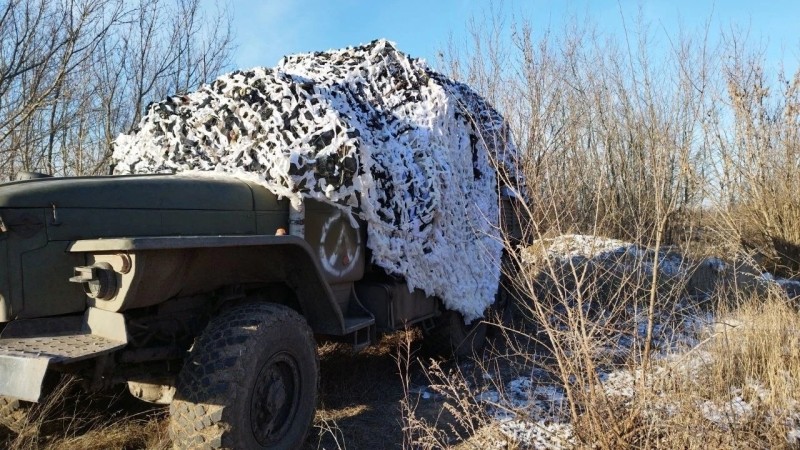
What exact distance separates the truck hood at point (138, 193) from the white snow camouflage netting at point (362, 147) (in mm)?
201

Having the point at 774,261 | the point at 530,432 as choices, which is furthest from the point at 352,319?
the point at 774,261

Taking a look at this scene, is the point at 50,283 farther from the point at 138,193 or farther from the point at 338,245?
the point at 338,245

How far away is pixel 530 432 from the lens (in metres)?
3.58

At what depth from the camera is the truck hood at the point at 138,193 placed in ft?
9.57

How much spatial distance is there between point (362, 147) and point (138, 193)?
1.52m

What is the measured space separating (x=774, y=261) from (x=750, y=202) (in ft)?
3.33

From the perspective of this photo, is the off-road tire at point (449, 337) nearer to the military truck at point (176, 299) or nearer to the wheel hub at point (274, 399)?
the military truck at point (176, 299)

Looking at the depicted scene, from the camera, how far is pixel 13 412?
11.0 feet

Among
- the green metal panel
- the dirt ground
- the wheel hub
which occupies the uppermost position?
the green metal panel

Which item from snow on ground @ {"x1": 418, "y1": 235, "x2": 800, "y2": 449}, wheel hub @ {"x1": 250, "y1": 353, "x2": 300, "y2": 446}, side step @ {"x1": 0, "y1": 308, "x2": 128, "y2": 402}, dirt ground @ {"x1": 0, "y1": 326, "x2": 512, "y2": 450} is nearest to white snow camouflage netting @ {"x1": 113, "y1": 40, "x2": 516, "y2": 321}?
snow on ground @ {"x1": 418, "y1": 235, "x2": 800, "y2": 449}

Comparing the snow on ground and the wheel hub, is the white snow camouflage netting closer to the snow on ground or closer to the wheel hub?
the snow on ground

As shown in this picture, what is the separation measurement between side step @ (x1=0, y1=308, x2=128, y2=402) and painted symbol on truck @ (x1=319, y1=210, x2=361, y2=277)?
1.48 metres

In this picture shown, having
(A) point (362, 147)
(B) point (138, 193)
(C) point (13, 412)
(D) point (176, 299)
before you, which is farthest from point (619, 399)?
(C) point (13, 412)

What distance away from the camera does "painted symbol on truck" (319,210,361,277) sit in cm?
414
